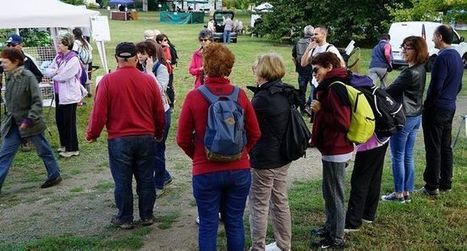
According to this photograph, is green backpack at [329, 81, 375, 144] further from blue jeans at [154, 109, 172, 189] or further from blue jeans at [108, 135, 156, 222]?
blue jeans at [154, 109, 172, 189]

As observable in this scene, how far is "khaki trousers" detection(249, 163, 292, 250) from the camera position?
4.20 meters

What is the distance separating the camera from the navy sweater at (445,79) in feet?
18.7

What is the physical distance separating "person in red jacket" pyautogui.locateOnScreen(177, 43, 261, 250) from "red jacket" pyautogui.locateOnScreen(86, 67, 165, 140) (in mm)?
1133

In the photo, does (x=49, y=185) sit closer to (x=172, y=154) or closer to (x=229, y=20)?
(x=172, y=154)

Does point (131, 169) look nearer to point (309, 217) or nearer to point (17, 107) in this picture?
point (309, 217)

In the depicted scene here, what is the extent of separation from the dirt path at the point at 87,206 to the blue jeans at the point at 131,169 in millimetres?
227

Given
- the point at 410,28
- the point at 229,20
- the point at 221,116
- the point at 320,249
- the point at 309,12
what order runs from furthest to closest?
1. the point at 229,20
2. the point at 309,12
3. the point at 410,28
4. the point at 320,249
5. the point at 221,116

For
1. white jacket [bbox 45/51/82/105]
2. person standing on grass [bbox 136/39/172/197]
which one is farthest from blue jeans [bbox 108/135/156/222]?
white jacket [bbox 45/51/82/105]

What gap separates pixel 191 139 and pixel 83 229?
2.02 m

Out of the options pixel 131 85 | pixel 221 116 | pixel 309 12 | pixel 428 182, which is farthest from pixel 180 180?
pixel 309 12

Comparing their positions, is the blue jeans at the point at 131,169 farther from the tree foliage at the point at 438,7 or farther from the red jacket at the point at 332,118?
the tree foliage at the point at 438,7

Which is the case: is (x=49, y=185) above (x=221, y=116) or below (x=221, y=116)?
below

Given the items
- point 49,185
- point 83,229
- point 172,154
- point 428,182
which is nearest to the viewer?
point 83,229

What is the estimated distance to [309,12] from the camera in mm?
28094
